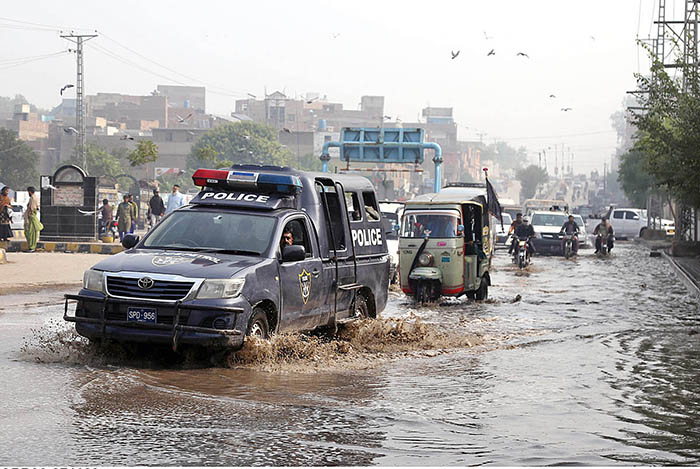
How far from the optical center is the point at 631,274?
95.5 feet

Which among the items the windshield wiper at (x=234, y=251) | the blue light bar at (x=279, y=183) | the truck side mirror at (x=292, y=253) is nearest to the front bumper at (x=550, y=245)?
the blue light bar at (x=279, y=183)

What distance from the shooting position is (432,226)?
61.8 ft

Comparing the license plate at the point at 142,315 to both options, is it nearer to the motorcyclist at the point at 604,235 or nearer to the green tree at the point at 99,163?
the motorcyclist at the point at 604,235

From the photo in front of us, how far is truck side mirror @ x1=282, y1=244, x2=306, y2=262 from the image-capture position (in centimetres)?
1008

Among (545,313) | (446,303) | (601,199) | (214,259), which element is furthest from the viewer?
(601,199)

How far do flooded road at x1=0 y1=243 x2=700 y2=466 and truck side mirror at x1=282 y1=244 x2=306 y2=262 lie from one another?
42.1 inches

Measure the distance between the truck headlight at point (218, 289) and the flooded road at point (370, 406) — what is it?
2.50 feet

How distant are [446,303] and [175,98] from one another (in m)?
181

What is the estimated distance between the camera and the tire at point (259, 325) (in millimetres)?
9469

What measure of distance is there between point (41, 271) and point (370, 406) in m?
15.4

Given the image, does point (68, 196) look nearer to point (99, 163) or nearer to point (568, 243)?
point (568, 243)

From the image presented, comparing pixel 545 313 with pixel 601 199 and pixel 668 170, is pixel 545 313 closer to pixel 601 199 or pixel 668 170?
pixel 668 170

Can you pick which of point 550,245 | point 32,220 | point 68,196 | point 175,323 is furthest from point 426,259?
point 550,245

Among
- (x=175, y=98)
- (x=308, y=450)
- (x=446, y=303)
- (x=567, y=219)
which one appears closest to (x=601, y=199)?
(x=175, y=98)
